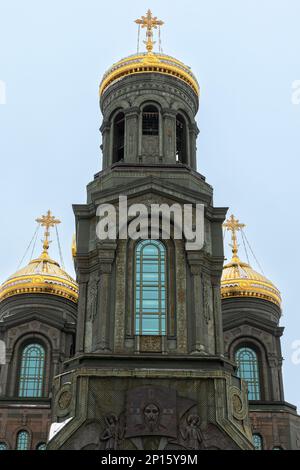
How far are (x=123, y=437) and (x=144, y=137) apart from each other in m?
9.60

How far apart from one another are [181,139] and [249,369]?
387 inches

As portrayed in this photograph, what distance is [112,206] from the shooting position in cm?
Answer: 2230

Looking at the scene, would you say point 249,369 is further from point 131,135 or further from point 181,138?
point 131,135

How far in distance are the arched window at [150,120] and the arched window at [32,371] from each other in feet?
33.5

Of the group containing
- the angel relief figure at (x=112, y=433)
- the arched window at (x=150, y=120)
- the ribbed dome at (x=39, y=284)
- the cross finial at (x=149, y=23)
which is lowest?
the angel relief figure at (x=112, y=433)

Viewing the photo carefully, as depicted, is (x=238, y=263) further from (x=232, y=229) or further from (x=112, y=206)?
(x=112, y=206)

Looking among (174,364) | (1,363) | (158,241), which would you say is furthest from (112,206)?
(1,363)

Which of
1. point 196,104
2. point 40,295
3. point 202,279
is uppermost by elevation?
point 196,104

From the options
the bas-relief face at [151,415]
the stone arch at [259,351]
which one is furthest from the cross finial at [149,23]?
the bas-relief face at [151,415]

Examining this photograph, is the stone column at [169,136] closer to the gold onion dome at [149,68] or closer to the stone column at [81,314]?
the gold onion dome at [149,68]

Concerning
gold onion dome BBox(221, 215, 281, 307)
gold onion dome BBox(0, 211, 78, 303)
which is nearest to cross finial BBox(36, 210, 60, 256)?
gold onion dome BBox(0, 211, 78, 303)

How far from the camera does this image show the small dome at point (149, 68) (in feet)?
84.5

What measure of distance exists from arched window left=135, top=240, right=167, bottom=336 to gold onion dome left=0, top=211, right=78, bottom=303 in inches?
430
